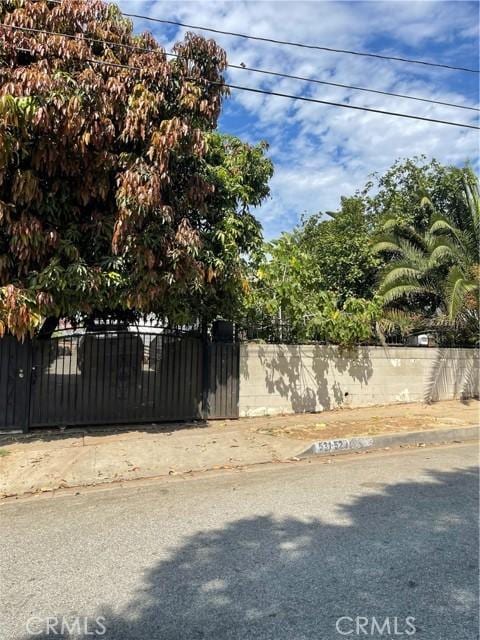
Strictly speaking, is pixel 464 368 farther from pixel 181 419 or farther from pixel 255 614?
pixel 255 614

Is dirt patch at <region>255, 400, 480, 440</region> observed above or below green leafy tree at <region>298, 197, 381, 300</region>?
below

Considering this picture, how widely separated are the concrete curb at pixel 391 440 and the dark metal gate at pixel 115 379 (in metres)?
2.59

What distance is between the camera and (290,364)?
1065cm

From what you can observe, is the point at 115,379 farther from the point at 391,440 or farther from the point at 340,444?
the point at 391,440

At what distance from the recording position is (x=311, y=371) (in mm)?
10898

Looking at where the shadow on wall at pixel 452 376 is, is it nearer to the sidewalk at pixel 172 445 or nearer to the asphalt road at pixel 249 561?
the sidewalk at pixel 172 445

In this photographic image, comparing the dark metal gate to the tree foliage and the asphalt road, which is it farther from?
the asphalt road

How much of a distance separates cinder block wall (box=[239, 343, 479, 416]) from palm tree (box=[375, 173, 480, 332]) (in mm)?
1241

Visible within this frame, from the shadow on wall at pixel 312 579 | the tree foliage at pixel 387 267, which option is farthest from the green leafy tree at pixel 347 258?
the shadow on wall at pixel 312 579

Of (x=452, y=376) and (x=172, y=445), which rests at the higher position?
(x=452, y=376)

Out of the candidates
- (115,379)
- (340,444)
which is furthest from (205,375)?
(340,444)

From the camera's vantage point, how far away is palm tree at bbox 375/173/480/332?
1231 cm

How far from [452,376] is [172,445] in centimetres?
827

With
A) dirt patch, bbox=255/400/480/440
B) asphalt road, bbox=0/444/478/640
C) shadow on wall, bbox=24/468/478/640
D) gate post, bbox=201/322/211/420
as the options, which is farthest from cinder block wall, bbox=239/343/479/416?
shadow on wall, bbox=24/468/478/640
